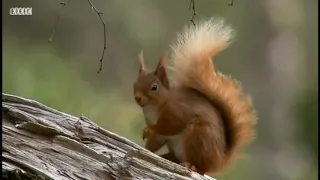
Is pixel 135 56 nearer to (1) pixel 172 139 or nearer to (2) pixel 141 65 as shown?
(2) pixel 141 65

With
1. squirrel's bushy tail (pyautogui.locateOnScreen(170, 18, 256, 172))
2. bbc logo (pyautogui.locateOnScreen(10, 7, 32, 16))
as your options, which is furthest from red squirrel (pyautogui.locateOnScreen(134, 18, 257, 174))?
bbc logo (pyautogui.locateOnScreen(10, 7, 32, 16))

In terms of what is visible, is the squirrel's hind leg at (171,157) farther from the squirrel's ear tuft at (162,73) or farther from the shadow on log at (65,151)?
the squirrel's ear tuft at (162,73)

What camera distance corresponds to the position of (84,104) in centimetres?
167

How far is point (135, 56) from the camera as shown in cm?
168

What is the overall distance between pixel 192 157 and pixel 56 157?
0.33 metres

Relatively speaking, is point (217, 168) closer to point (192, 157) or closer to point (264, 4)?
point (192, 157)

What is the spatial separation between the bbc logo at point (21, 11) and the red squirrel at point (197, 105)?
0.33m

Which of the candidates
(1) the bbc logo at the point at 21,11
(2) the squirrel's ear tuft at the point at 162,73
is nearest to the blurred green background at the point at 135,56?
(1) the bbc logo at the point at 21,11

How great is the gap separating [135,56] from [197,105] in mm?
244

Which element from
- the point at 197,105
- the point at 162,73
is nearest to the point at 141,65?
the point at 162,73

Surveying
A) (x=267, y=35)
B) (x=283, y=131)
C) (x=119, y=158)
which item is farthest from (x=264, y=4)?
(x=119, y=158)

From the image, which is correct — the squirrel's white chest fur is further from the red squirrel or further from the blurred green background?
the blurred green background

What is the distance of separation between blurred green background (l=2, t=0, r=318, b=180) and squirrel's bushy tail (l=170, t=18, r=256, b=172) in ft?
0.18

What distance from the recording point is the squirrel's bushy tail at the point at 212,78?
5.22ft
